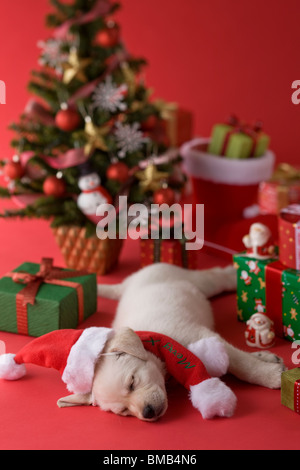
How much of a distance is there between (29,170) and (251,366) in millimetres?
1340

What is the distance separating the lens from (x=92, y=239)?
9.39ft

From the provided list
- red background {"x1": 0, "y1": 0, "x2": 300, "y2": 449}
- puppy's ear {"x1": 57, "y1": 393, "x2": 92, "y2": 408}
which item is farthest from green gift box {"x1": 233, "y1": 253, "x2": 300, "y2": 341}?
red background {"x1": 0, "y1": 0, "x2": 300, "y2": 449}

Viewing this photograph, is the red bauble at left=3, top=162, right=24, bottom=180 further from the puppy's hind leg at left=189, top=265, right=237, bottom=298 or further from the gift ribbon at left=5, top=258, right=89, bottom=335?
the puppy's hind leg at left=189, top=265, right=237, bottom=298

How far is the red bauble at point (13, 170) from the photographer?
9.28ft

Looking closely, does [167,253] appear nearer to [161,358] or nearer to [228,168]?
[228,168]

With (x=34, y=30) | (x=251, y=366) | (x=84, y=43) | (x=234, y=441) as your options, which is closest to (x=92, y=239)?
(x=84, y=43)

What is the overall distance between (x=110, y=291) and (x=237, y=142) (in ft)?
3.09

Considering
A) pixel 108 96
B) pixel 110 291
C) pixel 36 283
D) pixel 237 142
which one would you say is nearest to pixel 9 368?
pixel 36 283

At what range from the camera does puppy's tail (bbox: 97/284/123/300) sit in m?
2.68

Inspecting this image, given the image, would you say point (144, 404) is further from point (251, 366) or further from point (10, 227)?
point (10, 227)

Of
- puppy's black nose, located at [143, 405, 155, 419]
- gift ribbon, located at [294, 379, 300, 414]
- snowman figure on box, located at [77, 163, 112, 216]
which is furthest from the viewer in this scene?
snowman figure on box, located at [77, 163, 112, 216]

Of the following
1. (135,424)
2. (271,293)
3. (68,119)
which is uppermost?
(68,119)

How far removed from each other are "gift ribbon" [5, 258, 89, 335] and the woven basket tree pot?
31 cm

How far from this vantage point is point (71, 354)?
6.14 feet
